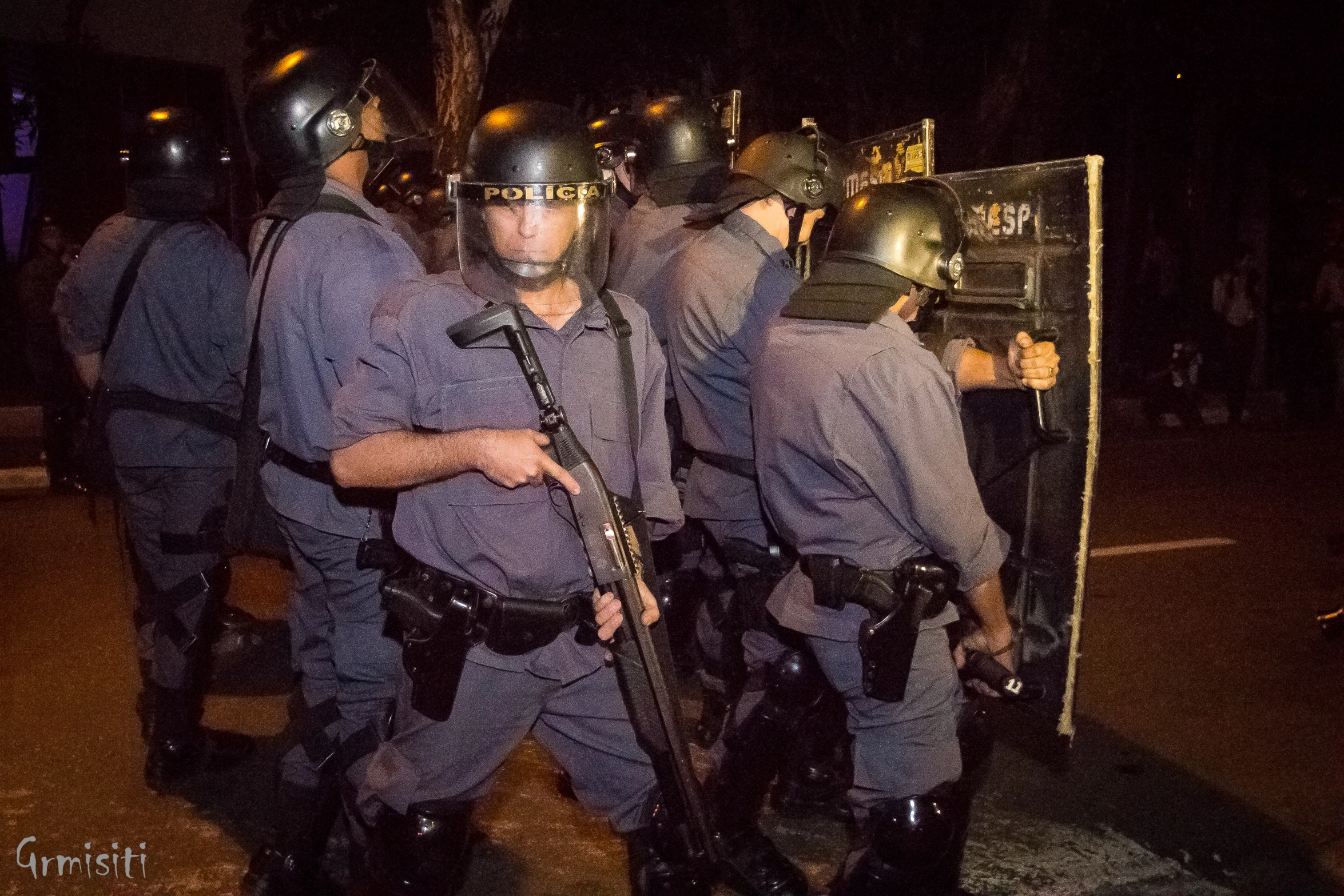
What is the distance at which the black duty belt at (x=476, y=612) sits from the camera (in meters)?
2.69

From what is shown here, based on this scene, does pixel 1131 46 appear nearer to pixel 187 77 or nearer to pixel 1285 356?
pixel 1285 356


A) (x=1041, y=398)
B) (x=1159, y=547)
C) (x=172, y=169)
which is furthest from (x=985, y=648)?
(x=1159, y=547)

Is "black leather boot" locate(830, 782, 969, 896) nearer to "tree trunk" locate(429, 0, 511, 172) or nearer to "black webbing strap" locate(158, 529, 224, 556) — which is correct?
"black webbing strap" locate(158, 529, 224, 556)

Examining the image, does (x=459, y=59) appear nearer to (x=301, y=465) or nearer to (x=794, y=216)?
(x=794, y=216)

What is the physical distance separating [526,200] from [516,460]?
2.05ft

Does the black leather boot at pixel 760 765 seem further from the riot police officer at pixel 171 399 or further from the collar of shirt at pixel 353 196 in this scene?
the riot police officer at pixel 171 399

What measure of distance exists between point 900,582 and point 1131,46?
13.1 meters

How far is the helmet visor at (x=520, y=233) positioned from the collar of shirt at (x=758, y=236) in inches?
49.4

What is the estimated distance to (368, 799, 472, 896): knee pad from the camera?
110 inches

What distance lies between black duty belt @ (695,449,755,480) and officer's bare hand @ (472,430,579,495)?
1.48m

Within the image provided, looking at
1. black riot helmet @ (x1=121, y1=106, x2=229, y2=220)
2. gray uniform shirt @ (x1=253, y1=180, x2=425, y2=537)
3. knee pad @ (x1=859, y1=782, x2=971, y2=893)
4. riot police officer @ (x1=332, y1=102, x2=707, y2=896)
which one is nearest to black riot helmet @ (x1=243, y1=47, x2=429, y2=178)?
gray uniform shirt @ (x1=253, y1=180, x2=425, y2=537)

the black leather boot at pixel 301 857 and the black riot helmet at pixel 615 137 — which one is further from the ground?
the black riot helmet at pixel 615 137

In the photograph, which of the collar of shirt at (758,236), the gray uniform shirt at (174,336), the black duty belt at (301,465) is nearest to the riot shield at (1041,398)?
the collar of shirt at (758,236)

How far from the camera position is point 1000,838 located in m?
4.03
